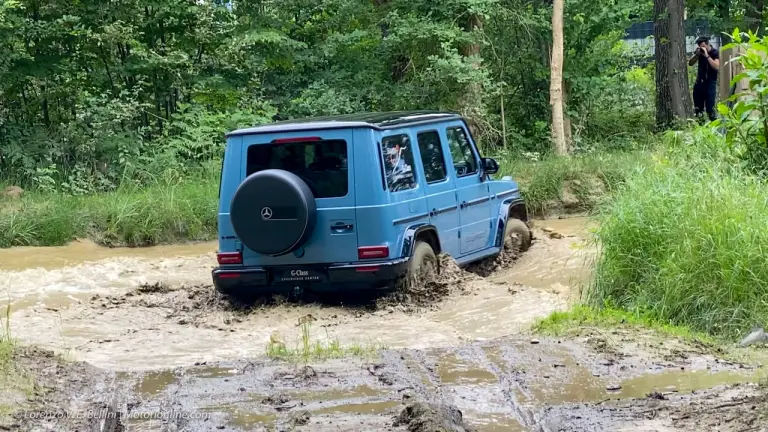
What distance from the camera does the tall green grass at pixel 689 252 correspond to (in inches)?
265

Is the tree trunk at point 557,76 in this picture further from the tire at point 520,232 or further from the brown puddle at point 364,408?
the brown puddle at point 364,408

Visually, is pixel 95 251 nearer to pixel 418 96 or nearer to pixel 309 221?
pixel 309 221

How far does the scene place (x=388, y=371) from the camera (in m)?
5.93

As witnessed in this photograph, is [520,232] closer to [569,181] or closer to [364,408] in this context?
[569,181]

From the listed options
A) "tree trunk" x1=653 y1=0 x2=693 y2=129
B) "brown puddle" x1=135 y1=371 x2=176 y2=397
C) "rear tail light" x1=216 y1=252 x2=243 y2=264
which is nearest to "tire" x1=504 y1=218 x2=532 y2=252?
"rear tail light" x1=216 y1=252 x2=243 y2=264

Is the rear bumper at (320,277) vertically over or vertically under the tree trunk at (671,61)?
under

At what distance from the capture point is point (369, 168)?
27.4 feet

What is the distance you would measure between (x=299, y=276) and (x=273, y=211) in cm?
71

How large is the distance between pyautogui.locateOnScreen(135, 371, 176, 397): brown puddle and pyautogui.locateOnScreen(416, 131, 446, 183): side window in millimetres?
3863

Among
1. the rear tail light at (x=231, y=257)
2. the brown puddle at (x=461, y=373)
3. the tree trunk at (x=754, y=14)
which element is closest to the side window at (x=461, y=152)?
the rear tail light at (x=231, y=257)

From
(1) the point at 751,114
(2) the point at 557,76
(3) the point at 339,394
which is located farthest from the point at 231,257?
(2) the point at 557,76

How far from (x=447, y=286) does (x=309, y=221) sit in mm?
1634

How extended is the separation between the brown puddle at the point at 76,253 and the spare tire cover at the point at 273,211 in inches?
173

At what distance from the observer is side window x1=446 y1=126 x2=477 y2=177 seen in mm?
9852
